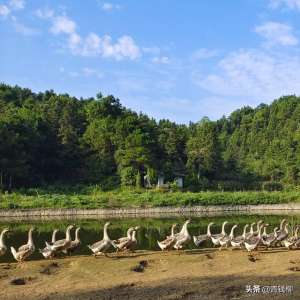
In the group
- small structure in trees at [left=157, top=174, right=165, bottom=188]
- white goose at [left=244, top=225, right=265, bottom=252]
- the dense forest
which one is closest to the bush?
the dense forest

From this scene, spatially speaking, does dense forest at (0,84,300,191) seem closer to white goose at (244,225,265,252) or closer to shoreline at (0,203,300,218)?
shoreline at (0,203,300,218)

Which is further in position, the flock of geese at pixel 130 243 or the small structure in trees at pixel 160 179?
the small structure in trees at pixel 160 179

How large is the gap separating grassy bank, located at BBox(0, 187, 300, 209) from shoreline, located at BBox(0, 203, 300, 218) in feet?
4.52

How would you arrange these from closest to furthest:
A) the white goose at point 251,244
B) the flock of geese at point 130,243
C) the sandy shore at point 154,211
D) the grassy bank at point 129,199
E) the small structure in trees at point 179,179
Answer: the flock of geese at point 130,243, the white goose at point 251,244, the sandy shore at point 154,211, the grassy bank at point 129,199, the small structure in trees at point 179,179

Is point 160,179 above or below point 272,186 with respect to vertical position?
above

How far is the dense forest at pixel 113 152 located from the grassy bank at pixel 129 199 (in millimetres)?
7445

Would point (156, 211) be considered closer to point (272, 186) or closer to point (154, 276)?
point (272, 186)

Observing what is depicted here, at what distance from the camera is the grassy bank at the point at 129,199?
193ft

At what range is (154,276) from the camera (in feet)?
48.3

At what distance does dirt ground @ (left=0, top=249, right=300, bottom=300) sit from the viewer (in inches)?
506

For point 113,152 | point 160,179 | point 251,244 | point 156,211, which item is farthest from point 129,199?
point 251,244

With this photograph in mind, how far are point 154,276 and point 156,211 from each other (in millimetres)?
44625

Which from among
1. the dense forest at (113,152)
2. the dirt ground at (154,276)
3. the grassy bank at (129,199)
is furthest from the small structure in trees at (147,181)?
the dirt ground at (154,276)

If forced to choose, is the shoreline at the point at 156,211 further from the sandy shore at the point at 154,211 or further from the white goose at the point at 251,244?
the white goose at the point at 251,244
